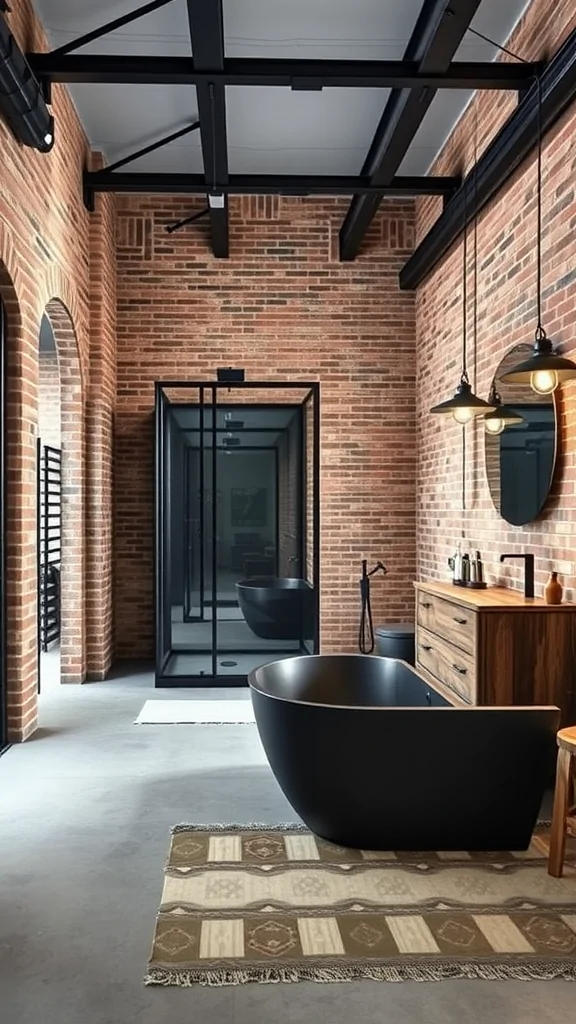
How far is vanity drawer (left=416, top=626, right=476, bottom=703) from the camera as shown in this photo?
3.94m

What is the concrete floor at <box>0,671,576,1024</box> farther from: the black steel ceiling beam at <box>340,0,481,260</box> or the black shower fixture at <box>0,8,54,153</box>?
the black steel ceiling beam at <box>340,0,481,260</box>

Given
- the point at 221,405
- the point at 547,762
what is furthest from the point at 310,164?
the point at 547,762

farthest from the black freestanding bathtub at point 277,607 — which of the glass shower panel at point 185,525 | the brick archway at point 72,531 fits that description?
the brick archway at point 72,531

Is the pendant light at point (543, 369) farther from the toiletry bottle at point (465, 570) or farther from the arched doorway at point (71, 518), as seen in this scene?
the arched doorway at point (71, 518)

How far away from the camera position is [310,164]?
6.82m

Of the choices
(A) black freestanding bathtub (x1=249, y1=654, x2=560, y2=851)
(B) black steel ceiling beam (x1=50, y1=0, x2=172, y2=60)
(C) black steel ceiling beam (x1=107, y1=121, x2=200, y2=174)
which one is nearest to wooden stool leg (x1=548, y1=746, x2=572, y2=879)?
(A) black freestanding bathtub (x1=249, y1=654, x2=560, y2=851)

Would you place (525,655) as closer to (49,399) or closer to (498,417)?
(498,417)

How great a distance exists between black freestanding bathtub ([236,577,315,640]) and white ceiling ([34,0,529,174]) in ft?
11.3

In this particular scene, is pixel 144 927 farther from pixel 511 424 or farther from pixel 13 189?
pixel 13 189

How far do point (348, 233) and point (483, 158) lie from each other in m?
2.25

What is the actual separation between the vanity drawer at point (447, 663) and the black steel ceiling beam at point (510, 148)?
2.65 m

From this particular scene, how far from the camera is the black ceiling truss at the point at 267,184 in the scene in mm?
6152

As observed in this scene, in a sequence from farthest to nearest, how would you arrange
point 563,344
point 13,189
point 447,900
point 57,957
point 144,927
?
point 13,189
point 563,344
point 447,900
point 144,927
point 57,957

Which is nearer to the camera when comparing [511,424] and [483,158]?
[511,424]
